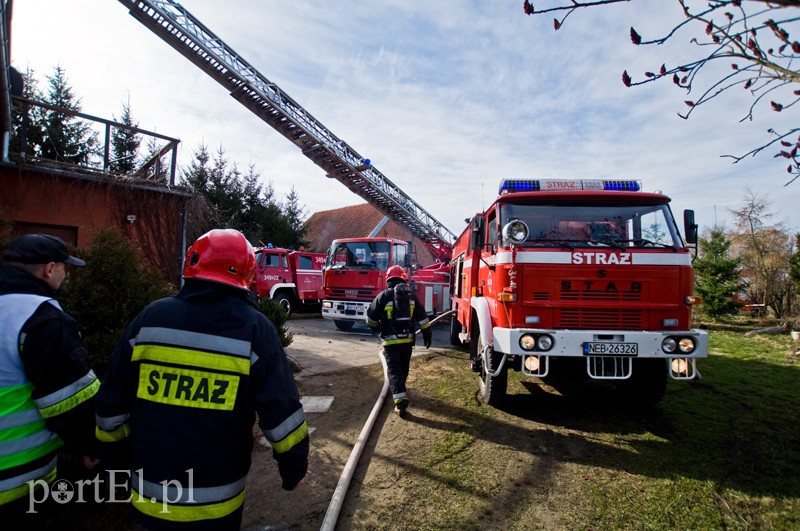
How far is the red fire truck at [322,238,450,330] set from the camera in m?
11.1

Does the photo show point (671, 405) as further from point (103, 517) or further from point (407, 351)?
point (103, 517)

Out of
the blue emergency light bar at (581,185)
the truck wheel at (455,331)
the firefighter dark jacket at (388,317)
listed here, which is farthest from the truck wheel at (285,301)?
the blue emergency light bar at (581,185)

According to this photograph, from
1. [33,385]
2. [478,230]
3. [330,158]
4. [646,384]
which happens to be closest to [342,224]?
[330,158]

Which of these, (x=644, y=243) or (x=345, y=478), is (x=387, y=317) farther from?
(x=644, y=243)

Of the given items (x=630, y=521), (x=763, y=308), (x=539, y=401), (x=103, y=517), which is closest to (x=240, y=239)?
(x=103, y=517)

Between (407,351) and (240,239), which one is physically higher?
(240,239)

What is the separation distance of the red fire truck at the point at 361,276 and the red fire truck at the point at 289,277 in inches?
127

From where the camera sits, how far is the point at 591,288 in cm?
439

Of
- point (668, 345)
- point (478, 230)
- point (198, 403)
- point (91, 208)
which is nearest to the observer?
point (198, 403)

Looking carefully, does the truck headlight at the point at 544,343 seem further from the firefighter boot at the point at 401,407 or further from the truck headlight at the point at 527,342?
the firefighter boot at the point at 401,407

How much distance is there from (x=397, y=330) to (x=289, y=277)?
34.7 feet

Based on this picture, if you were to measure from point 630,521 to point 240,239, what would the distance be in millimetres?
3059

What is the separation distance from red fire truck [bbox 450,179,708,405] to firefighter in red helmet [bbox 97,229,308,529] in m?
2.92

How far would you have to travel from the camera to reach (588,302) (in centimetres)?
437
